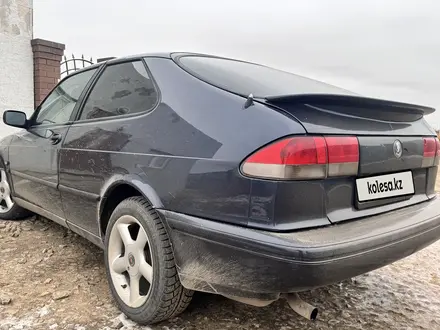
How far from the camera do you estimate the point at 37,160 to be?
3.19 m

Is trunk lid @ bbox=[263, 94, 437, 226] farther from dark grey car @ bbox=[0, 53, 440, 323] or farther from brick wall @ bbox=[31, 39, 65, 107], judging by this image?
brick wall @ bbox=[31, 39, 65, 107]

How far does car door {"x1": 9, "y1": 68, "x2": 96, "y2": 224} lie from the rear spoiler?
5.65 ft

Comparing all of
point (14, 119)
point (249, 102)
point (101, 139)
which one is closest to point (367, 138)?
point (249, 102)

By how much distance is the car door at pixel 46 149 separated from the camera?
2.97 meters

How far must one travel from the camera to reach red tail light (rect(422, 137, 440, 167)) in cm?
230

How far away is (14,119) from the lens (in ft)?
11.2

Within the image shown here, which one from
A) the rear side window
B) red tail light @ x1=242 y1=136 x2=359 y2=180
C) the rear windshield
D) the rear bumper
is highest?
the rear windshield

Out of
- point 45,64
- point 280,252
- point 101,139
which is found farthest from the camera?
point 45,64

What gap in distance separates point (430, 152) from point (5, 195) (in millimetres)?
3872

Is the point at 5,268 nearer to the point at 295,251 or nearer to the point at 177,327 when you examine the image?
the point at 177,327

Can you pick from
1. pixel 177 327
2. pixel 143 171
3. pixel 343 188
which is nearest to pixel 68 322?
pixel 177 327

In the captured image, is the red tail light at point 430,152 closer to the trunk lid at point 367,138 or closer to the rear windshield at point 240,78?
the trunk lid at point 367,138

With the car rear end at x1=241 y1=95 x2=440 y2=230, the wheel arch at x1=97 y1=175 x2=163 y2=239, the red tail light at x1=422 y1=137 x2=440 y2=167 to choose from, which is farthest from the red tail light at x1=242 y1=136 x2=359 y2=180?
the red tail light at x1=422 y1=137 x2=440 y2=167
